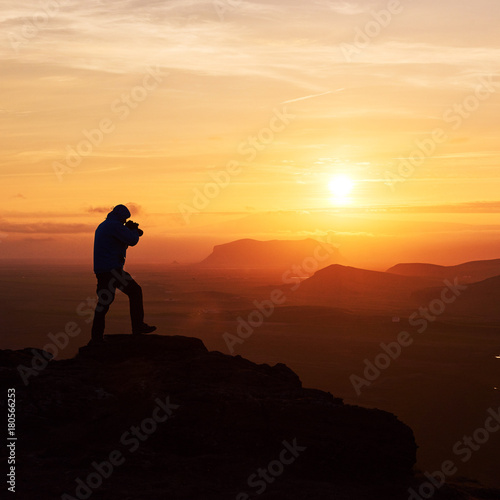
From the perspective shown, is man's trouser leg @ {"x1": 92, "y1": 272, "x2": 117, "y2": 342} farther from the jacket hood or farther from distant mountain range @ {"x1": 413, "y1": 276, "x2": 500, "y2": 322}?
distant mountain range @ {"x1": 413, "y1": 276, "x2": 500, "y2": 322}

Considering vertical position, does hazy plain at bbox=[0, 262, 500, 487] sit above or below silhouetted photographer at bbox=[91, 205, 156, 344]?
below

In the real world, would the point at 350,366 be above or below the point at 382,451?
below

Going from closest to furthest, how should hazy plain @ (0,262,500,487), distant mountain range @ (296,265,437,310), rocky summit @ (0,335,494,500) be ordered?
rocky summit @ (0,335,494,500), hazy plain @ (0,262,500,487), distant mountain range @ (296,265,437,310)

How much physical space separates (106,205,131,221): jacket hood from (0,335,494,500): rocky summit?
240cm

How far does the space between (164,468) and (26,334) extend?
43519 mm

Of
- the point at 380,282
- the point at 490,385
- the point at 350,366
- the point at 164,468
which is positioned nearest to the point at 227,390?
the point at 164,468

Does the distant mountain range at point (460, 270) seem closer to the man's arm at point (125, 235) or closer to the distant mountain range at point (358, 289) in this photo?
the distant mountain range at point (358, 289)

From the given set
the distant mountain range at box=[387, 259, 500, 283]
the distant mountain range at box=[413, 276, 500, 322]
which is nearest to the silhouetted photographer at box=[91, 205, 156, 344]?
the distant mountain range at box=[413, 276, 500, 322]

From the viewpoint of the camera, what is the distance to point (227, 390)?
8.45 meters

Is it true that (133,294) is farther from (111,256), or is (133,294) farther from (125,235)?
(125,235)

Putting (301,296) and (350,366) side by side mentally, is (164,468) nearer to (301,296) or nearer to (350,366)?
(350,366)

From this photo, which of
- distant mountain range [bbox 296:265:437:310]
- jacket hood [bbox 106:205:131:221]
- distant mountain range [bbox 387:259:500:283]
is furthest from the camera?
distant mountain range [bbox 387:259:500:283]

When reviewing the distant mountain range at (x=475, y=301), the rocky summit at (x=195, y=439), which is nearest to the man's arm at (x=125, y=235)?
the rocky summit at (x=195, y=439)

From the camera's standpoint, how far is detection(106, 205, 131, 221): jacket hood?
1004cm
